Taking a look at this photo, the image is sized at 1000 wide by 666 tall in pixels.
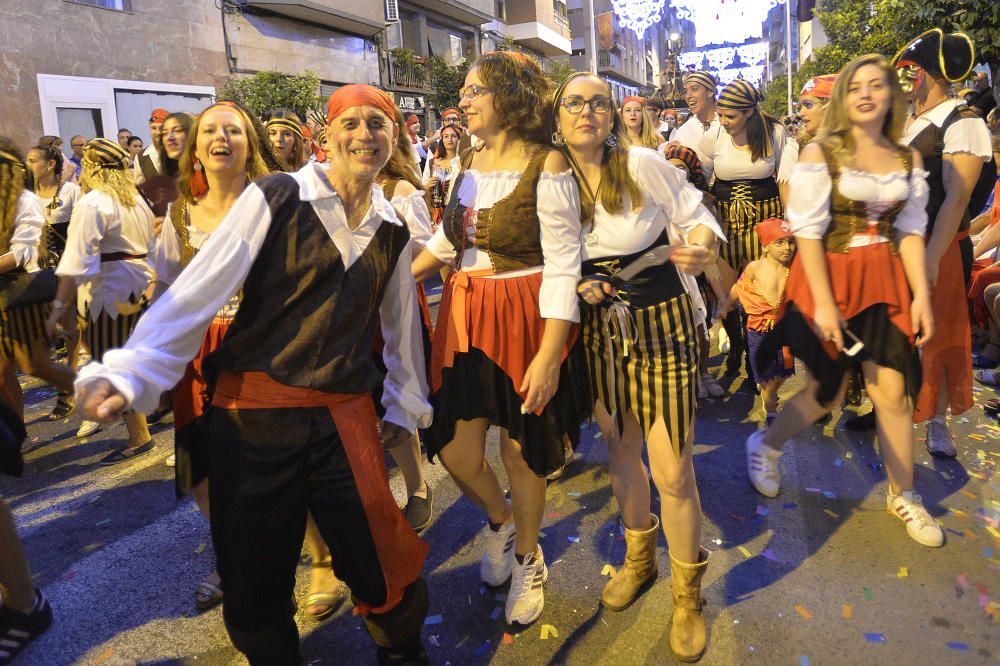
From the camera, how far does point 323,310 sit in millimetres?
2016

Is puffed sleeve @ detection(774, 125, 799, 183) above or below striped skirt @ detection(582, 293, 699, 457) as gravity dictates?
above

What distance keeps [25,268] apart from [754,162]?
476 centimetres

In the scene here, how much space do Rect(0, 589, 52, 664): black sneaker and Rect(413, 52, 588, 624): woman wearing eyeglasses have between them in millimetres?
1723

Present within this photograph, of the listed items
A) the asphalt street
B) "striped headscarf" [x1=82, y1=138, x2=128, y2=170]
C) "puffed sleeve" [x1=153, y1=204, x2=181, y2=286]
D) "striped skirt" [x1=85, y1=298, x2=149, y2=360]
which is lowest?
the asphalt street

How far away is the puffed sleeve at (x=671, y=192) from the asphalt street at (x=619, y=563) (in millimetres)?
1511

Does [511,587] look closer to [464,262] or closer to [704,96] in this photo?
[464,262]

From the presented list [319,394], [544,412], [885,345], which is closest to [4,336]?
[319,394]

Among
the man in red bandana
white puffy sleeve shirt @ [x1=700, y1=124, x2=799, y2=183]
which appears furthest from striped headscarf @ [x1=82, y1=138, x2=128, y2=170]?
white puffy sleeve shirt @ [x1=700, y1=124, x2=799, y2=183]

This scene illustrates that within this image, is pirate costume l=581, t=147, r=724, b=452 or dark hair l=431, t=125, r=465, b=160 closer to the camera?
pirate costume l=581, t=147, r=724, b=452

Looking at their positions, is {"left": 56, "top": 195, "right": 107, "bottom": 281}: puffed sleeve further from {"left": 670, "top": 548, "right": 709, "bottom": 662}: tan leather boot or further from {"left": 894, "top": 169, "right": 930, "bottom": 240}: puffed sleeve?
{"left": 894, "top": 169, "right": 930, "bottom": 240}: puffed sleeve

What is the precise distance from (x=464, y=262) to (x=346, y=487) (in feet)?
3.11

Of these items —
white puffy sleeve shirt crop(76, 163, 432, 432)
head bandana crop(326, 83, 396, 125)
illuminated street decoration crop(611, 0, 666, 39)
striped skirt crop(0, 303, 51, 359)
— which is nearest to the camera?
white puffy sleeve shirt crop(76, 163, 432, 432)

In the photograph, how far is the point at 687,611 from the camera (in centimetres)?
254

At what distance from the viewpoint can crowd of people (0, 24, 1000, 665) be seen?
2.01 metres
